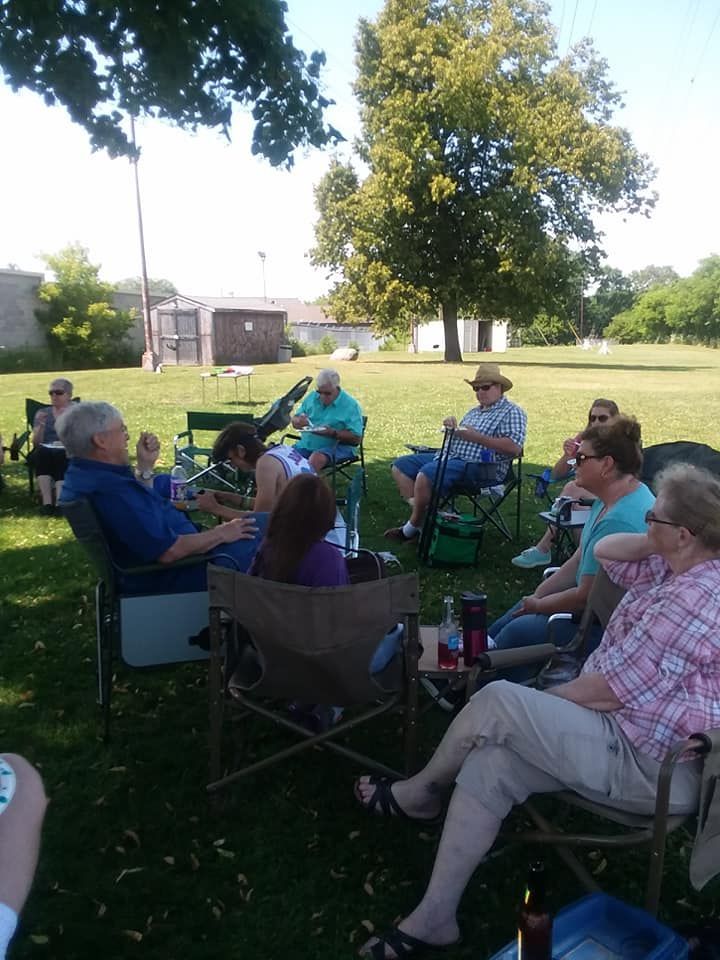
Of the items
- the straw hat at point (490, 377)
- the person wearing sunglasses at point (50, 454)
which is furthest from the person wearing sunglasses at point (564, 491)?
the person wearing sunglasses at point (50, 454)

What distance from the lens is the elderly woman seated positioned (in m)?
2.00

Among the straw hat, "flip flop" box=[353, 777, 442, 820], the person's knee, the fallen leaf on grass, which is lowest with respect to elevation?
the fallen leaf on grass

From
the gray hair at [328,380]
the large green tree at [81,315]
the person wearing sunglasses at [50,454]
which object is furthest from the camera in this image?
the large green tree at [81,315]

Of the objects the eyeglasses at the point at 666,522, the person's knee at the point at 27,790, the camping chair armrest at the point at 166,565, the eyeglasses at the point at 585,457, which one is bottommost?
the person's knee at the point at 27,790

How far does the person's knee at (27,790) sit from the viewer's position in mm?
1549

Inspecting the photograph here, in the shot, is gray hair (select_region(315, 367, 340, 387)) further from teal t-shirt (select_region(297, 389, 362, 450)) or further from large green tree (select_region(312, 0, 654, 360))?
large green tree (select_region(312, 0, 654, 360))

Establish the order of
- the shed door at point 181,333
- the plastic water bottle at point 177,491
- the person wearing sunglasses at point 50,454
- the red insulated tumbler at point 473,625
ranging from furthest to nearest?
the shed door at point 181,333 → the person wearing sunglasses at point 50,454 → the plastic water bottle at point 177,491 → the red insulated tumbler at point 473,625

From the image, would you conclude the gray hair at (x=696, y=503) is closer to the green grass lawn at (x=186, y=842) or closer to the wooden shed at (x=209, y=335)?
the green grass lawn at (x=186, y=842)

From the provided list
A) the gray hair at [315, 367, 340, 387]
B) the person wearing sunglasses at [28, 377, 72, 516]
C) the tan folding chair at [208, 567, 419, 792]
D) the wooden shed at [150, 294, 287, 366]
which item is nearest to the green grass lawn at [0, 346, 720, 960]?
the tan folding chair at [208, 567, 419, 792]

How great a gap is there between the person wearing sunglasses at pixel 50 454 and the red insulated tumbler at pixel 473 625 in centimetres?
487

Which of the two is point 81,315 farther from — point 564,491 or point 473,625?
point 473,625

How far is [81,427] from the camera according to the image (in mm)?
3244

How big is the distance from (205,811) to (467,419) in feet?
12.9

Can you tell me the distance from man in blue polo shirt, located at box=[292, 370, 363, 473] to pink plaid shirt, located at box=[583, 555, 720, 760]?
4997 mm
